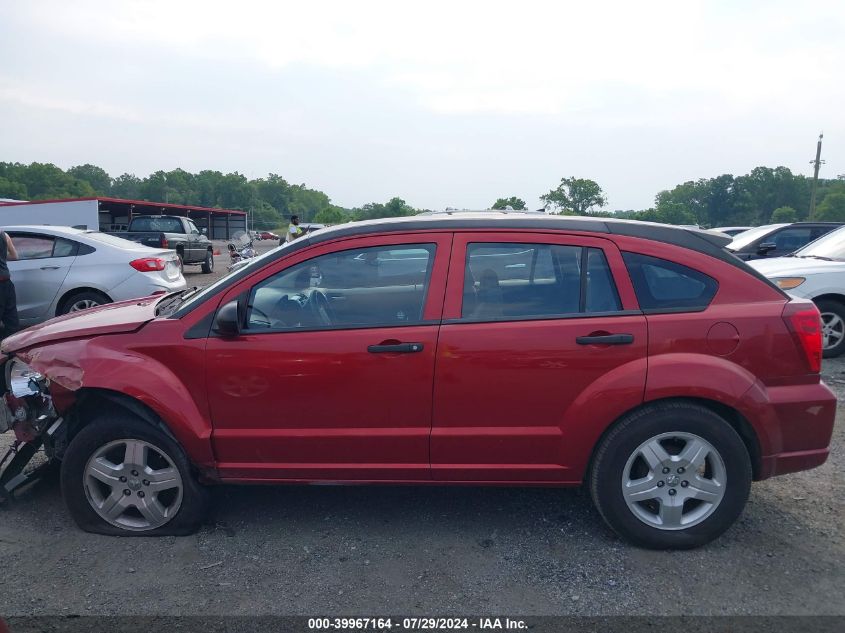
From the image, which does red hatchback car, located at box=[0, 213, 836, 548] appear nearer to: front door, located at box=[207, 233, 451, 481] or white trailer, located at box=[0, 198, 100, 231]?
front door, located at box=[207, 233, 451, 481]

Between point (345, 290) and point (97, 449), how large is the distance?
1.60 metres

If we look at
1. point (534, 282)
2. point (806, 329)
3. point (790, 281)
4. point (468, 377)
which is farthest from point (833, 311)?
point (468, 377)

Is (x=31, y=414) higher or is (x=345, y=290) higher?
(x=345, y=290)

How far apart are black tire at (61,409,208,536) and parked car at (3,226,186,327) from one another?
18.8 ft

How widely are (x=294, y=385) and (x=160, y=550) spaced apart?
45.3 inches

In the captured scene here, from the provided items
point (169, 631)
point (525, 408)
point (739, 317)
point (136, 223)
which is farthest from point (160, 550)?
point (136, 223)

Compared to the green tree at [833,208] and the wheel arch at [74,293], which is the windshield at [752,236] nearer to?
the wheel arch at [74,293]

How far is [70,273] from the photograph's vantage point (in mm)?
9047

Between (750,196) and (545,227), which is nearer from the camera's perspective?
(545,227)

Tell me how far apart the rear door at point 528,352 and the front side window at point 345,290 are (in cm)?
22

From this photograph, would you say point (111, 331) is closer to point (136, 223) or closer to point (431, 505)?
point (431, 505)

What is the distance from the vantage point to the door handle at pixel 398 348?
340 cm

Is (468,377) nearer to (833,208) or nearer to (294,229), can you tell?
(294,229)

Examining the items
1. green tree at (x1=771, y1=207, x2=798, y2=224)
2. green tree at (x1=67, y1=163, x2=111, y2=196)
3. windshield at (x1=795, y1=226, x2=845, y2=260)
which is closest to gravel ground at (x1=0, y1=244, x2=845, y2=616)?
windshield at (x1=795, y1=226, x2=845, y2=260)
